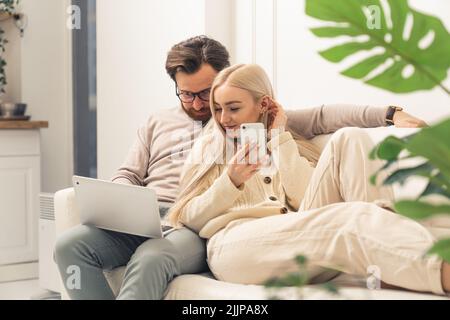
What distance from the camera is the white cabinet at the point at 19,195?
3.66 m

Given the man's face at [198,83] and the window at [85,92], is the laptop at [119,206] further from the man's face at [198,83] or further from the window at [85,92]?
the window at [85,92]

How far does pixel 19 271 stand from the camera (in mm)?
3750

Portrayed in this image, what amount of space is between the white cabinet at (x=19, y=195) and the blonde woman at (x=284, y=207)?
175 centimetres

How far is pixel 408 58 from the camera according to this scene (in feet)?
2.61

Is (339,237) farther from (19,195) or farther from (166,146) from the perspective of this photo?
(19,195)

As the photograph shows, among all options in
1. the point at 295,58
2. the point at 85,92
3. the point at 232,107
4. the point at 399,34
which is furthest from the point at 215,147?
the point at 85,92

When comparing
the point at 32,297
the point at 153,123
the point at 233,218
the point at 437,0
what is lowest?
the point at 32,297

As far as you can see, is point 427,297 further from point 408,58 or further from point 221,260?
point 408,58

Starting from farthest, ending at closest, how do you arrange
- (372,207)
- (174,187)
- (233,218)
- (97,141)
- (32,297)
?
(97,141) < (32,297) < (174,187) < (233,218) < (372,207)

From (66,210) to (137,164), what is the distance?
1.13 ft

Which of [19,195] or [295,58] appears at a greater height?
[295,58]

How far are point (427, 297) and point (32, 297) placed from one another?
2.23 metres
